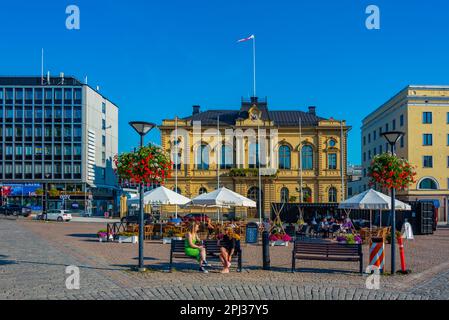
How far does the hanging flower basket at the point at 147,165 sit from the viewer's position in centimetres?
1418

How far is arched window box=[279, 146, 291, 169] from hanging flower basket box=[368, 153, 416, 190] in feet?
138

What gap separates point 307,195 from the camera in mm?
56188

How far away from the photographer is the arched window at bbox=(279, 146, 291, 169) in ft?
187

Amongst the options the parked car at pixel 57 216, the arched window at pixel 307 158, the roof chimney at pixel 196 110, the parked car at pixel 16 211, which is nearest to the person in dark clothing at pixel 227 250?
the parked car at pixel 57 216

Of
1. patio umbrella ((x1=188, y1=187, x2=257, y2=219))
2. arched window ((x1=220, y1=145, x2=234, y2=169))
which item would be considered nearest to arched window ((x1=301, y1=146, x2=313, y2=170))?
arched window ((x1=220, y1=145, x2=234, y2=169))

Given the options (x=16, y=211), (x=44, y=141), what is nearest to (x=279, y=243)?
(x=16, y=211)

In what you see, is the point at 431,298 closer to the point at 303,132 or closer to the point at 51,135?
the point at 303,132

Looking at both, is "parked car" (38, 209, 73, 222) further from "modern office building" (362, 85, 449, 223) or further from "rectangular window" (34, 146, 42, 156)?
"modern office building" (362, 85, 449, 223)

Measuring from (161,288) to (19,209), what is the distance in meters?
50.4

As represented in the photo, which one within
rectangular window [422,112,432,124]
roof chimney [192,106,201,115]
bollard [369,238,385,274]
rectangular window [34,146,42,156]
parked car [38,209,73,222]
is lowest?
parked car [38,209,73,222]

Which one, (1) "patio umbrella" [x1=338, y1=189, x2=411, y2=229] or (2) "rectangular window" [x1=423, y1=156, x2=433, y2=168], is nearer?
(1) "patio umbrella" [x1=338, y1=189, x2=411, y2=229]

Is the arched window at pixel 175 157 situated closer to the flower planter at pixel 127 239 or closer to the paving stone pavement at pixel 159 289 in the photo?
the flower planter at pixel 127 239
